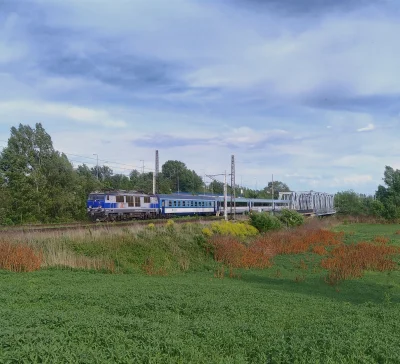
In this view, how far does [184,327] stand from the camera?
609cm

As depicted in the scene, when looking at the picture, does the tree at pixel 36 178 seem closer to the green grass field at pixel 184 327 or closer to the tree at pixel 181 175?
the green grass field at pixel 184 327

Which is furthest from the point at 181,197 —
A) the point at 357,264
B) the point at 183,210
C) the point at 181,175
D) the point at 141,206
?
the point at 181,175

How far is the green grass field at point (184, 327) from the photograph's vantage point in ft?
16.3

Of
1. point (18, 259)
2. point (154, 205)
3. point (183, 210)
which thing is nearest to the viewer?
point (18, 259)

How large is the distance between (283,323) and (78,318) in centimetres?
327

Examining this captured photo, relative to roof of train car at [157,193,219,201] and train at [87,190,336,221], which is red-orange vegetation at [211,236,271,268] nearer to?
train at [87,190,336,221]

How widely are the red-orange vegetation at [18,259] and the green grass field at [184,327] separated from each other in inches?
123

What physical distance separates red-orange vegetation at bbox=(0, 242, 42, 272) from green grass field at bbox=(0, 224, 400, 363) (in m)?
3.12

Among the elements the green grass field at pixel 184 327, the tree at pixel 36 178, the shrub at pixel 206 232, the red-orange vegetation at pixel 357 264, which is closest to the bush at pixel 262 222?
the shrub at pixel 206 232

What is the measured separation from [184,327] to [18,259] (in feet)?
29.3

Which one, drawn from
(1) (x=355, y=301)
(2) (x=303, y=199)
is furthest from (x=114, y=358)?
(2) (x=303, y=199)

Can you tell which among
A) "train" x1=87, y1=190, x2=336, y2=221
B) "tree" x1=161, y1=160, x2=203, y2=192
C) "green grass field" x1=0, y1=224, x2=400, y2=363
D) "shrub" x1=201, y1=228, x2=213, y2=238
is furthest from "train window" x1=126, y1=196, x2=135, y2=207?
"tree" x1=161, y1=160, x2=203, y2=192

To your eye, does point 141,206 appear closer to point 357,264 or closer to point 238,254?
point 238,254

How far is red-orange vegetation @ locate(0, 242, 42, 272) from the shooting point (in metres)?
13.0
